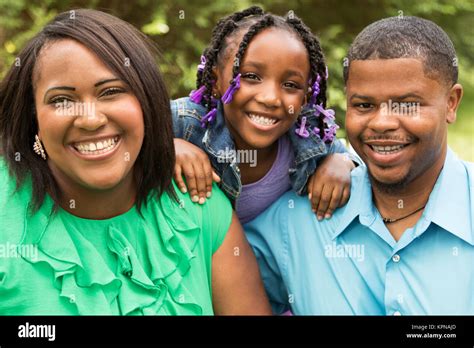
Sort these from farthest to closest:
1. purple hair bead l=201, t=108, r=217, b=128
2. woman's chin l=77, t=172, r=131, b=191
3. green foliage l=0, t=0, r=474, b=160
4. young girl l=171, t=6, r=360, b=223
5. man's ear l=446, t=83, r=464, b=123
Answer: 1. green foliage l=0, t=0, r=474, b=160
2. purple hair bead l=201, t=108, r=217, b=128
3. young girl l=171, t=6, r=360, b=223
4. man's ear l=446, t=83, r=464, b=123
5. woman's chin l=77, t=172, r=131, b=191

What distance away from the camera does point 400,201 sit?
9.12 ft

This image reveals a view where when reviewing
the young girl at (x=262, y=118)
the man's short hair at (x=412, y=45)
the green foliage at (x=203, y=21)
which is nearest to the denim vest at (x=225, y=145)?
the young girl at (x=262, y=118)

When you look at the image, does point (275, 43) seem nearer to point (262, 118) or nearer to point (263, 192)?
point (262, 118)

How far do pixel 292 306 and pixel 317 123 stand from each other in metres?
Result: 0.83

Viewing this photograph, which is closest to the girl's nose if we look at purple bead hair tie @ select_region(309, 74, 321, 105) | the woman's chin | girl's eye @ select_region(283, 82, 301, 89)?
the woman's chin

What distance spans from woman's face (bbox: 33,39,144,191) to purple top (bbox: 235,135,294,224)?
30.1 inches

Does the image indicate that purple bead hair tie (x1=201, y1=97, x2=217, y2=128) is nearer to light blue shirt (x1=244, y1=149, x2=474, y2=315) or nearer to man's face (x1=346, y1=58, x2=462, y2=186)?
light blue shirt (x1=244, y1=149, x2=474, y2=315)

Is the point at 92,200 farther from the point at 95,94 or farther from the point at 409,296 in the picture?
the point at 409,296

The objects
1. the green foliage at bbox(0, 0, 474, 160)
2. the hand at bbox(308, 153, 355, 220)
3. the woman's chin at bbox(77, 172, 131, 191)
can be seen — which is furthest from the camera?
the green foliage at bbox(0, 0, 474, 160)

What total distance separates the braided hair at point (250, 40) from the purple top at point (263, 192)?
26 cm

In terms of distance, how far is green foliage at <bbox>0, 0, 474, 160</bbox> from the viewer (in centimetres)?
528

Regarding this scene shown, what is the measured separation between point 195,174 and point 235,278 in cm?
42
